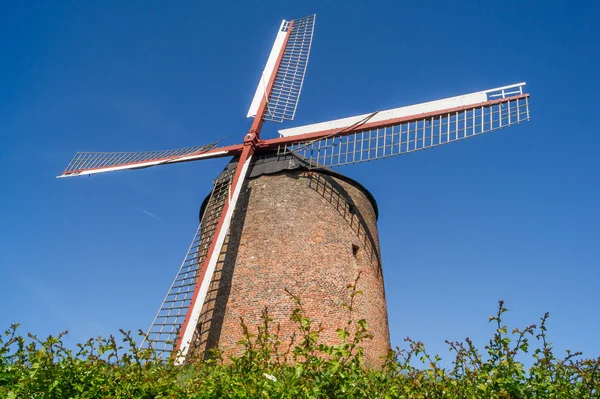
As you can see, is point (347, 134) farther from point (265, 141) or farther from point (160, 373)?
point (160, 373)

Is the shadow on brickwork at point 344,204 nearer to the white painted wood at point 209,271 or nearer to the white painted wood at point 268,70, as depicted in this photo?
the white painted wood at point 209,271

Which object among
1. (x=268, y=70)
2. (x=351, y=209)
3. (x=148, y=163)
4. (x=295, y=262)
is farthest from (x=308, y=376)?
(x=268, y=70)

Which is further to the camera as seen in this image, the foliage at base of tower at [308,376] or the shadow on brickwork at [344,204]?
the shadow on brickwork at [344,204]

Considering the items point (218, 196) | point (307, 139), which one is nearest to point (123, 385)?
point (218, 196)

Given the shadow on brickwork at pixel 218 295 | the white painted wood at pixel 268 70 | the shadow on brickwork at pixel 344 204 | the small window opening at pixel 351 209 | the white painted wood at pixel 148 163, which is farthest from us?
the white painted wood at pixel 268 70

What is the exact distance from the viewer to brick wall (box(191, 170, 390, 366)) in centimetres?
895

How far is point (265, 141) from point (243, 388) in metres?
8.12

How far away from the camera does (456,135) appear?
10328 millimetres

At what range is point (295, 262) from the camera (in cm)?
928

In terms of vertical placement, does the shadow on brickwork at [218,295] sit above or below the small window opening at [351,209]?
below

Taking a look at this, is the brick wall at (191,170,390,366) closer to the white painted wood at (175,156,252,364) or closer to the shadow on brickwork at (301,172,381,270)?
the shadow on brickwork at (301,172,381,270)

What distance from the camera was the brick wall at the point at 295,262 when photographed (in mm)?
8953

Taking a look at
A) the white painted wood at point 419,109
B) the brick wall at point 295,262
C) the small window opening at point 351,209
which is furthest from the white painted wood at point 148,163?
the small window opening at point 351,209

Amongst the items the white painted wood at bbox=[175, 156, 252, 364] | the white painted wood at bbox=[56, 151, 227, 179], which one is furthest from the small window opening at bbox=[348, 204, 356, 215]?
the white painted wood at bbox=[56, 151, 227, 179]
